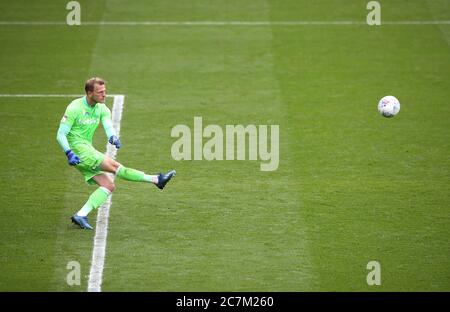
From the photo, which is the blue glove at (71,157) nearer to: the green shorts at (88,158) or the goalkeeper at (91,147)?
the goalkeeper at (91,147)

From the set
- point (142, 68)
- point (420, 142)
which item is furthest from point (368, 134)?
point (142, 68)

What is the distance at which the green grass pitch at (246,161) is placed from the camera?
1144cm

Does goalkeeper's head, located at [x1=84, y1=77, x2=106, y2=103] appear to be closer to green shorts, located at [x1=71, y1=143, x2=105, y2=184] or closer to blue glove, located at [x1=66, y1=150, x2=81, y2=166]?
green shorts, located at [x1=71, y1=143, x2=105, y2=184]

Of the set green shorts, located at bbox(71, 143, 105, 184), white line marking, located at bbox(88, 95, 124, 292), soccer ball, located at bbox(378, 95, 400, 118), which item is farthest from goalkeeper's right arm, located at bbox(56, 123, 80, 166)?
soccer ball, located at bbox(378, 95, 400, 118)

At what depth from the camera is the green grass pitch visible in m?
11.4

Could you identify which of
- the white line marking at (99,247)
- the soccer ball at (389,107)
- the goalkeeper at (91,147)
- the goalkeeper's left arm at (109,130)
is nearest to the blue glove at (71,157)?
the goalkeeper at (91,147)

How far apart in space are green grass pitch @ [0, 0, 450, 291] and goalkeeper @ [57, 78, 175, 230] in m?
0.52

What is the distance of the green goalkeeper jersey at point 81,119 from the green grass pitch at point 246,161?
125 cm

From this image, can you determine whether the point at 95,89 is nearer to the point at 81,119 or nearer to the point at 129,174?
the point at 81,119

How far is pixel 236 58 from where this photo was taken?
20.1 metres

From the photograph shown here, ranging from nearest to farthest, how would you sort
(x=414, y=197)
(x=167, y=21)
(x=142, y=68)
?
(x=414, y=197) < (x=142, y=68) < (x=167, y=21)

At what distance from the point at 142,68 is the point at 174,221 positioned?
7.45m
